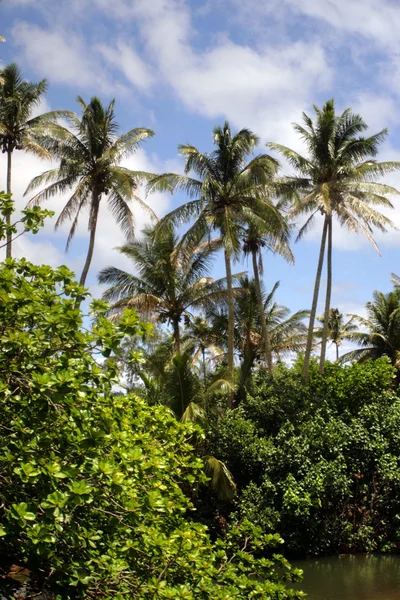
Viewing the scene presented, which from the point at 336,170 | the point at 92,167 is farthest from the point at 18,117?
the point at 336,170

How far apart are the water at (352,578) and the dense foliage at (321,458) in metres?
0.78

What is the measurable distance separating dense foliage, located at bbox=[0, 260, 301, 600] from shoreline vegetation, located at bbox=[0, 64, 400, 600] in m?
0.02

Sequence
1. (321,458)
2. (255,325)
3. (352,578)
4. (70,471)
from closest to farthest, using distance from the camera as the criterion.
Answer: (70,471) → (352,578) → (321,458) → (255,325)

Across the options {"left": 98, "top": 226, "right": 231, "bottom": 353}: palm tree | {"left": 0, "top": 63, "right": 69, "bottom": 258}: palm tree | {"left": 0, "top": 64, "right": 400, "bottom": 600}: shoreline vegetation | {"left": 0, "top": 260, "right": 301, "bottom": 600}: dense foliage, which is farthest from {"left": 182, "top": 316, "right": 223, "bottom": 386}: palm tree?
{"left": 0, "top": 260, "right": 301, "bottom": 600}: dense foliage

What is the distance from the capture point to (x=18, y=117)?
2192 centimetres

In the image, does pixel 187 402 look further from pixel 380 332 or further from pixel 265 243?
pixel 380 332

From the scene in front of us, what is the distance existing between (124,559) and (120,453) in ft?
3.35

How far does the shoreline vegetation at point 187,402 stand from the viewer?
4820 millimetres

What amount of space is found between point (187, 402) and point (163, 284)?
7.04 metres

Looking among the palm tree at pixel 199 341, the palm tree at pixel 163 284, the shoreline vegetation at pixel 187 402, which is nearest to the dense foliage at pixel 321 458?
the shoreline vegetation at pixel 187 402

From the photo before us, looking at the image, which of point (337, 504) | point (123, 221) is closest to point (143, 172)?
point (123, 221)

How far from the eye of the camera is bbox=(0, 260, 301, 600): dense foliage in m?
4.46

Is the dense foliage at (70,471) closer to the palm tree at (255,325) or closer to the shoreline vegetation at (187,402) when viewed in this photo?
the shoreline vegetation at (187,402)

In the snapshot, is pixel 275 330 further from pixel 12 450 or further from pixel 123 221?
pixel 12 450
